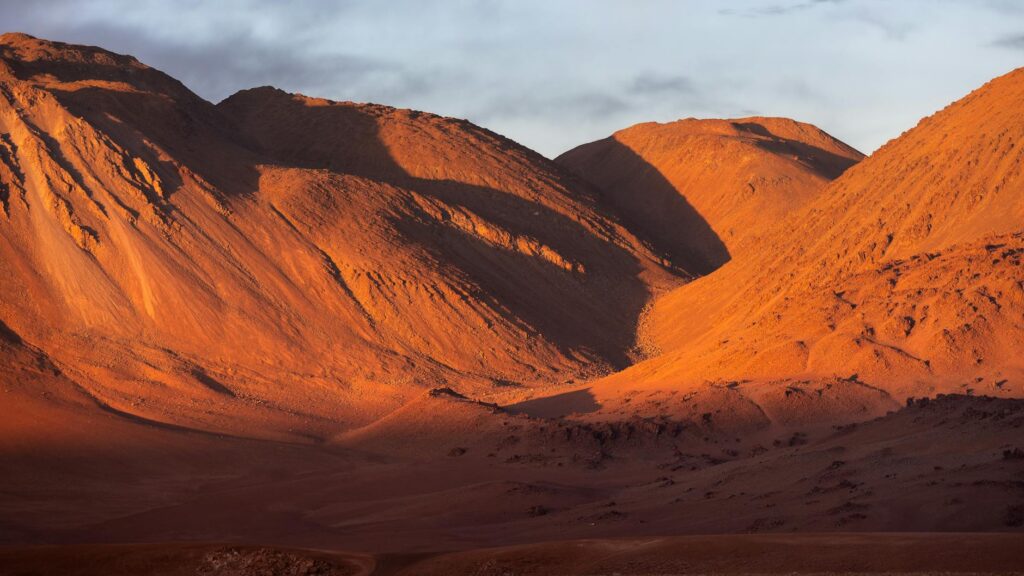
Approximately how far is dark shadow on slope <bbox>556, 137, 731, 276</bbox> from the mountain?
7 centimetres

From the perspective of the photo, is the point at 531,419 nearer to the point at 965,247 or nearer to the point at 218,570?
the point at 965,247

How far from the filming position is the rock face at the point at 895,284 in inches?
1154

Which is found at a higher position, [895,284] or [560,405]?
[895,284]

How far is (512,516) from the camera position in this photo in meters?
23.7

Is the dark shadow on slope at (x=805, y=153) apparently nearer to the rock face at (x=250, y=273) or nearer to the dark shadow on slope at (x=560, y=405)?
the rock face at (x=250, y=273)

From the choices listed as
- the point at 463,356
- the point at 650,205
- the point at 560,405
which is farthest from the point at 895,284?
the point at 650,205

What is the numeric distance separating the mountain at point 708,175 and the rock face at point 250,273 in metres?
9.28

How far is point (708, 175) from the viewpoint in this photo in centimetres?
7631

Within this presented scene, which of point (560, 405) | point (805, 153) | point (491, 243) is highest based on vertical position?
point (805, 153)

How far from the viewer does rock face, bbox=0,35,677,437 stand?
4038 cm

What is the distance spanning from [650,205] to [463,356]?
33495mm

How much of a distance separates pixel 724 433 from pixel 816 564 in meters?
16.4

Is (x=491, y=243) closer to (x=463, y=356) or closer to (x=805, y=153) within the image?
(x=463, y=356)

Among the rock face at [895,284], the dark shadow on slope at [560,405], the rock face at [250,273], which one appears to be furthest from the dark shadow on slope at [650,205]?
the dark shadow on slope at [560,405]
